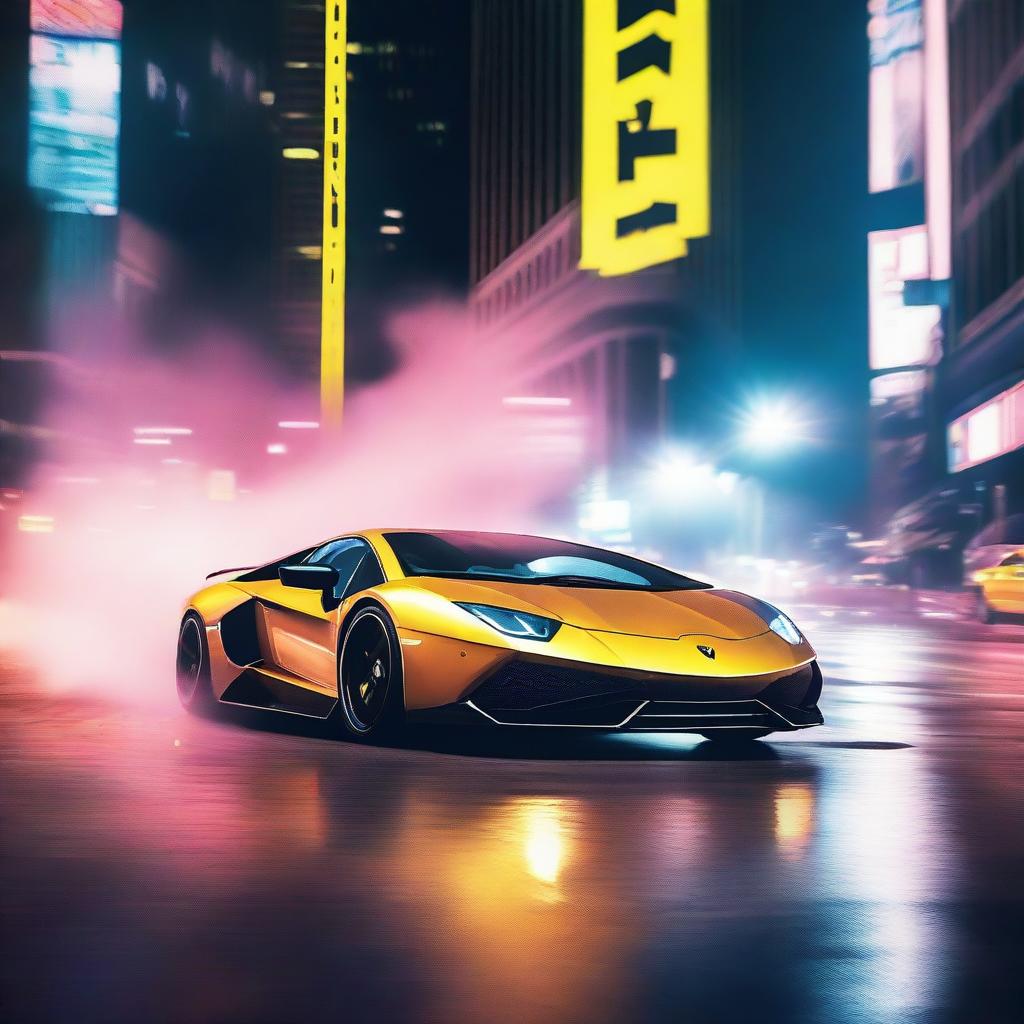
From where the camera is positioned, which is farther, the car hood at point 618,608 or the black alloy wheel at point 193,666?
the black alloy wheel at point 193,666

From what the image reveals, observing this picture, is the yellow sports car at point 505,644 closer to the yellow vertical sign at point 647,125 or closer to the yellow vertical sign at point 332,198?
the yellow vertical sign at point 332,198

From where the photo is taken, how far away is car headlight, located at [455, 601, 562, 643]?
329 inches

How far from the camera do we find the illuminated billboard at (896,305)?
63188 millimetres

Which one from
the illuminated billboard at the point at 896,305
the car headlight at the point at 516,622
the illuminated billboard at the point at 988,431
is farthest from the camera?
the illuminated billboard at the point at 896,305

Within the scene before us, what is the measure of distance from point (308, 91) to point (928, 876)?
18866 cm

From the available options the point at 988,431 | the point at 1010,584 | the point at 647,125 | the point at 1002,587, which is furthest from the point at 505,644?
the point at 647,125

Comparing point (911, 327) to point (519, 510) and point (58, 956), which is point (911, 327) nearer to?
point (519, 510)

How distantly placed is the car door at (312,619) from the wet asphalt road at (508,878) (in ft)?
1.18

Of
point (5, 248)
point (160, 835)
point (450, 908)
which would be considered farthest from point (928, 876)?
point (5, 248)

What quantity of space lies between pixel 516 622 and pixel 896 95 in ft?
197

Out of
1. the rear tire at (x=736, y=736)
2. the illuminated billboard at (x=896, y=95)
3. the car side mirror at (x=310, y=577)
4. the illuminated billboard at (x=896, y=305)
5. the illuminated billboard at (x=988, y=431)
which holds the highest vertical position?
the illuminated billboard at (x=896, y=95)

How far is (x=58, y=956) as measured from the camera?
4.42 meters

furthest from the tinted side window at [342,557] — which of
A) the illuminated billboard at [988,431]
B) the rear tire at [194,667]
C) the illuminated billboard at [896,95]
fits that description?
the illuminated billboard at [896,95]

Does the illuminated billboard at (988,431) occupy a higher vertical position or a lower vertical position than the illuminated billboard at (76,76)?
lower
